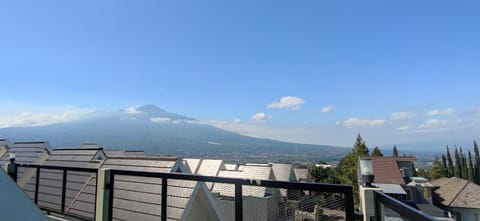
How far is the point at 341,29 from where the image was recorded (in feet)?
35.6

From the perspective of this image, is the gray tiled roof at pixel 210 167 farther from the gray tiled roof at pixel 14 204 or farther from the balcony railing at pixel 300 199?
the gray tiled roof at pixel 14 204

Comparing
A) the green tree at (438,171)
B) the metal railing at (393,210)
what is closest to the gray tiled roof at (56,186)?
the metal railing at (393,210)

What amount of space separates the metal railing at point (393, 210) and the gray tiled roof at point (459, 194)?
66.2 feet

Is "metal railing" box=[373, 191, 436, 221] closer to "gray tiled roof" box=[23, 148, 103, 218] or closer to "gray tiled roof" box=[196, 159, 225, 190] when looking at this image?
"gray tiled roof" box=[23, 148, 103, 218]

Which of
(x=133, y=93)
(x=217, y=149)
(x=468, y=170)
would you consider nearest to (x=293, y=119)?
(x=217, y=149)

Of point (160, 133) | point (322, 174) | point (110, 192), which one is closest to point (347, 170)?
point (322, 174)

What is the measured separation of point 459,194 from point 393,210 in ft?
72.1

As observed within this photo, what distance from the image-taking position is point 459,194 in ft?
60.8

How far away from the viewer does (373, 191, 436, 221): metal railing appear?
4.17 feet

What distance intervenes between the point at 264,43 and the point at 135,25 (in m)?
5.52

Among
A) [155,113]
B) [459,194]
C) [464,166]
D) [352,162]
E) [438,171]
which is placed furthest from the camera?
[155,113]

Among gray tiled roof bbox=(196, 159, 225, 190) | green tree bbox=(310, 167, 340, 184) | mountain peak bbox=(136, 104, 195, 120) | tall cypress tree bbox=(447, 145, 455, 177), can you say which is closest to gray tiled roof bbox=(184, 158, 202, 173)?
gray tiled roof bbox=(196, 159, 225, 190)

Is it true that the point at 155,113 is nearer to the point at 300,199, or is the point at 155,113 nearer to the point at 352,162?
the point at 352,162

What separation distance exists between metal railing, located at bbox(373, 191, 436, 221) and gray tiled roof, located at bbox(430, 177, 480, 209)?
66.2ft
